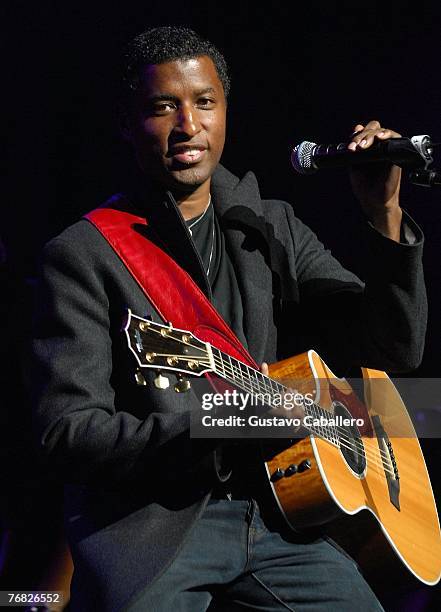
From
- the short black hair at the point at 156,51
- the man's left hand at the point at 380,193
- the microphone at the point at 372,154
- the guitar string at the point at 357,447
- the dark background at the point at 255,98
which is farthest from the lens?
the dark background at the point at 255,98

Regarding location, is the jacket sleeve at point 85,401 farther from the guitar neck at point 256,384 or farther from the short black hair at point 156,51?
the short black hair at point 156,51

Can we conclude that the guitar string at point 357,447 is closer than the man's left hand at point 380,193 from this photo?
Yes

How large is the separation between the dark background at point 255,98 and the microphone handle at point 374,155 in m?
1.40

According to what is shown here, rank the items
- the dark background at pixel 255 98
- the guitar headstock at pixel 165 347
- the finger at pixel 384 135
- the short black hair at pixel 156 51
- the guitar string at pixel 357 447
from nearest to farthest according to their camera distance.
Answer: the guitar headstock at pixel 165 347 → the finger at pixel 384 135 → the guitar string at pixel 357 447 → the short black hair at pixel 156 51 → the dark background at pixel 255 98

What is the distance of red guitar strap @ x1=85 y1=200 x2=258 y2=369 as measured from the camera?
7.43ft

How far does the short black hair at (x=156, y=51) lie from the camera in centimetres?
249

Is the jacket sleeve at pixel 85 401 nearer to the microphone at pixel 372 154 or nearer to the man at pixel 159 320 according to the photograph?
the man at pixel 159 320

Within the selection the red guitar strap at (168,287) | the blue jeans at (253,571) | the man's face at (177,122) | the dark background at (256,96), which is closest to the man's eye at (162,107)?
the man's face at (177,122)

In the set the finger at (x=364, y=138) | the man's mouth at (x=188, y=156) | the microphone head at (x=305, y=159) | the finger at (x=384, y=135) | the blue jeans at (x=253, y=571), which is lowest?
the blue jeans at (x=253, y=571)

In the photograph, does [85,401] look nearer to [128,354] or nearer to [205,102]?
[128,354]

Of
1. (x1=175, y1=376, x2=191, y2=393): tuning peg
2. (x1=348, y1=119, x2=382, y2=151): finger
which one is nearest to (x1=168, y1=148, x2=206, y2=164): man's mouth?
(x1=348, y1=119, x2=382, y2=151): finger

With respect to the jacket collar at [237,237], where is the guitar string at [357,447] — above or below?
below

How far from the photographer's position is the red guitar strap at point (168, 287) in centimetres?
227

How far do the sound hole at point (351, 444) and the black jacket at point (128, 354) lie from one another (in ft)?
0.76
